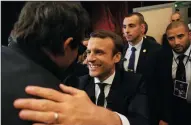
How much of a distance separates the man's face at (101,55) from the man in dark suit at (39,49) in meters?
0.70

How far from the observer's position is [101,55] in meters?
1.63

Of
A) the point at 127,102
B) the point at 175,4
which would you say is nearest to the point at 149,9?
the point at 175,4

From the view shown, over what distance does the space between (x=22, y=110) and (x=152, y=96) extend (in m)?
1.70

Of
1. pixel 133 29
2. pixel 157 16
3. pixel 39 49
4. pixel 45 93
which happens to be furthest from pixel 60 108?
pixel 157 16

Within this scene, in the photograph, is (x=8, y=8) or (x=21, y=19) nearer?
(x=21, y=19)

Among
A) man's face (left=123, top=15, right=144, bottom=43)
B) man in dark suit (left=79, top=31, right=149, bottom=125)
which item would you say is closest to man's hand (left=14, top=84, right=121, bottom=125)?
man in dark suit (left=79, top=31, right=149, bottom=125)

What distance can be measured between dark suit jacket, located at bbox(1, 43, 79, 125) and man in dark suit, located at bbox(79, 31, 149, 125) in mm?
608

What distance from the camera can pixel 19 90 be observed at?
67cm

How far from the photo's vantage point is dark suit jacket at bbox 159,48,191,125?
2.00 meters

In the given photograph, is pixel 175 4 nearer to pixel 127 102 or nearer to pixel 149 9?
pixel 149 9

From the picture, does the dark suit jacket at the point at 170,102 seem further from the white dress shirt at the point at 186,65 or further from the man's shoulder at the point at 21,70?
the man's shoulder at the point at 21,70

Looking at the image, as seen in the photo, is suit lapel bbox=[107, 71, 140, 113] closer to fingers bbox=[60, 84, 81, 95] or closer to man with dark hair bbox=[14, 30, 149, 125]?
man with dark hair bbox=[14, 30, 149, 125]

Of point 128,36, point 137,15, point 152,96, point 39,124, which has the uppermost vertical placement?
point 137,15

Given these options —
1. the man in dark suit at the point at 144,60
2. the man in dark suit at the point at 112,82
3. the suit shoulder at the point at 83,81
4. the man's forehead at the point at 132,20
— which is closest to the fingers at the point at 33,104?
the man in dark suit at the point at 112,82
